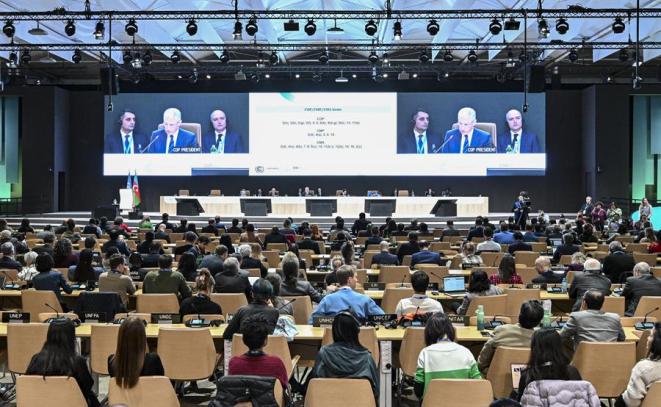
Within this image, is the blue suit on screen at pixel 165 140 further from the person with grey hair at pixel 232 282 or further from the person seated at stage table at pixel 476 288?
the person seated at stage table at pixel 476 288

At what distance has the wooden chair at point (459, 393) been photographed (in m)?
4.50

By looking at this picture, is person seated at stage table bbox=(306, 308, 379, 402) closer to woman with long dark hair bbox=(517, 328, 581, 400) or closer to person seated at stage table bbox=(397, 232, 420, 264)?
woman with long dark hair bbox=(517, 328, 581, 400)

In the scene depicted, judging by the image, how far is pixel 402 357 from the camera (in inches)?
241

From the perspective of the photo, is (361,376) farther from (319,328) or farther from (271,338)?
(319,328)

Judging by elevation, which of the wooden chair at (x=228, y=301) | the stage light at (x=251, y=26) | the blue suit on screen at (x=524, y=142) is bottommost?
the wooden chair at (x=228, y=301)

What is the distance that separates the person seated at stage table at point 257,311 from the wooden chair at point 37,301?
2.90 metres

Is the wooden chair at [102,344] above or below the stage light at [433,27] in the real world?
below

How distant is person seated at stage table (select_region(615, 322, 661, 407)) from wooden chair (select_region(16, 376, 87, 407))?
334 centimetres

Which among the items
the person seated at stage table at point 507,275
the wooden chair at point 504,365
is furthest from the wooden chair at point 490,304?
the wooden chair at point 504,365

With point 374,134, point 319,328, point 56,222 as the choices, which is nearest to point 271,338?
point 319,328

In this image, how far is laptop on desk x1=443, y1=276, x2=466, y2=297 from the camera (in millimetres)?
8414

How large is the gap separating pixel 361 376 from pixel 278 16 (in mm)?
13862

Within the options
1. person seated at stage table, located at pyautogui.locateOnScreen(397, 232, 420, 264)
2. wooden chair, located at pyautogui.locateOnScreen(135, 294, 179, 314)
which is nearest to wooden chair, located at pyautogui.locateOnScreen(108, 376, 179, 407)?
wooden chair, located at pyautogui.locateOnScreen(135, 294, 179, 314)

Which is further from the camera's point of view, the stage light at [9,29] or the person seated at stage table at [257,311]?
the stage light at [9,29]
